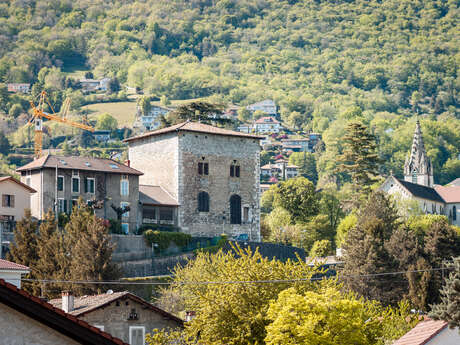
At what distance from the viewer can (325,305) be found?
40469 millimetres

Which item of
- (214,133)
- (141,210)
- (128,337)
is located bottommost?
(128,337)

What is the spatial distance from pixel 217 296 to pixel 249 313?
1575 mm

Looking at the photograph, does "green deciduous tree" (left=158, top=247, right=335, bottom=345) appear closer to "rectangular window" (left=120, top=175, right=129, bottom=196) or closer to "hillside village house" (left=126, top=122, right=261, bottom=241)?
"rectangular window" (left=120, top=175, right=129, bottom=196)

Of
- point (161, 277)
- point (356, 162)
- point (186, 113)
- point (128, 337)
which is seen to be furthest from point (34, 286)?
point (356, 162)

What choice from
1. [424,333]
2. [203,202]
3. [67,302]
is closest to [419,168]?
[203,202]

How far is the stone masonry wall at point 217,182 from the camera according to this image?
268ft

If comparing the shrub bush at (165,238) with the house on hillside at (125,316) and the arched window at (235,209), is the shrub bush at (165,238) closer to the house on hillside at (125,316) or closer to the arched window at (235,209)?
the arched window at (235,209)

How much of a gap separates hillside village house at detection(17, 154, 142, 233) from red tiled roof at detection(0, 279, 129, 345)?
6156cm

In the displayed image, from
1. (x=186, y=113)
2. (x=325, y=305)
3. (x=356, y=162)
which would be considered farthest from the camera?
(x=356, y=162)

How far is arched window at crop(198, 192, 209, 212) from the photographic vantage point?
82.1m

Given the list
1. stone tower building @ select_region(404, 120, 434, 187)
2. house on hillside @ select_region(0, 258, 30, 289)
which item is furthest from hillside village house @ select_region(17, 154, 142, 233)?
stone tower building @ select_region(404, 120, 434, 187)

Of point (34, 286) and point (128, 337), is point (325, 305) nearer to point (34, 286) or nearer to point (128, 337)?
point (128, 337)

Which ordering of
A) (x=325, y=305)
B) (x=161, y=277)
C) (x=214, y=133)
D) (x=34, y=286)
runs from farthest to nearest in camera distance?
(x=214, y=133)
(x=161, y=277)
(x=34, y=286)
(x=325, y=305)

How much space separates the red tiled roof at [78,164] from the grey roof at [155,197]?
2355mm
